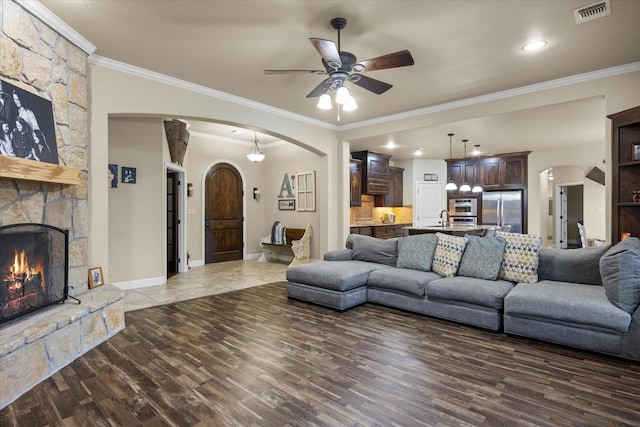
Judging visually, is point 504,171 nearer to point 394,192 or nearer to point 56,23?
point 394,192

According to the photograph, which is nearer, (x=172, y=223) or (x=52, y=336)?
(x=52, y=336)

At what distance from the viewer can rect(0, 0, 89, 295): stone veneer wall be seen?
2.65 metres

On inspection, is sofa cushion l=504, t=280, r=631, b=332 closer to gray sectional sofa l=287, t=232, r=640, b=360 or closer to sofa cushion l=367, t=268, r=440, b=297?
gray sectional sofa l=287, t=232, r=640, b=360

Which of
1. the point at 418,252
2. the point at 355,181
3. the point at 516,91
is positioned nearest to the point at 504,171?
the point at 355,181

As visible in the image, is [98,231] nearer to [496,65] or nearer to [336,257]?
[336,257]

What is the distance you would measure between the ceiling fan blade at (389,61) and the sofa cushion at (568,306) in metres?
2.43

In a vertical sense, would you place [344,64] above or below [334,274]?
above

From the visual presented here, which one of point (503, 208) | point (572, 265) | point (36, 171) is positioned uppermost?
point (36, 171)

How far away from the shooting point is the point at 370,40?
11.1 ft

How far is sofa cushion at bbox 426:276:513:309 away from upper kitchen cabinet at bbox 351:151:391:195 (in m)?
5.04

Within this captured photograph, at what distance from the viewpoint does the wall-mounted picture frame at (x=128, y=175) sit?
5.25 m

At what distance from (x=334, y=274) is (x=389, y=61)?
2491 millimetres

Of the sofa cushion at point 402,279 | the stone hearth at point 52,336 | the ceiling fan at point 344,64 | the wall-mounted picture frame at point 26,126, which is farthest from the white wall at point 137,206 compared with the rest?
the sofa cushion at point 402,279

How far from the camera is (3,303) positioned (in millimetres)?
2486
